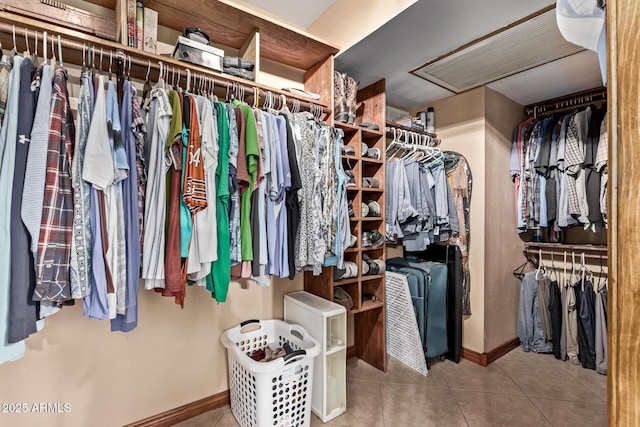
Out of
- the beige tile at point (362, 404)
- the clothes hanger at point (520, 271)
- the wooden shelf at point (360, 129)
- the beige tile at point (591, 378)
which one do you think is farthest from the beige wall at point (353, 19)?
the beige tile at point (591, 378)

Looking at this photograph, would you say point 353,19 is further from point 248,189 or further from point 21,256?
point 21,256

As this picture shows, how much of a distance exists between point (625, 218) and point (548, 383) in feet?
8.04

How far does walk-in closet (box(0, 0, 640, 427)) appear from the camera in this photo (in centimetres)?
98

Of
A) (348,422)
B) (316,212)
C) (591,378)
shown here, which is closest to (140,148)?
(316,212)

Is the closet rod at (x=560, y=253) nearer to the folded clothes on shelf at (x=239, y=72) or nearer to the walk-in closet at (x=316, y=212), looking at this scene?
the walk-in closet at (x=316, y=212)

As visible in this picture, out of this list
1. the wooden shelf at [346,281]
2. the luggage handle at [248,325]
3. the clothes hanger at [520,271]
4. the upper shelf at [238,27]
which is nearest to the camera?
the upper shelf at [238,27]

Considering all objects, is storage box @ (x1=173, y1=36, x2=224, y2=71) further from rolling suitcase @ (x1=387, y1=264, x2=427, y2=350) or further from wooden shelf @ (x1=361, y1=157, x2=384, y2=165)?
rolling suitcase @ (x1=387, y1=264, x2=427, y2=350)

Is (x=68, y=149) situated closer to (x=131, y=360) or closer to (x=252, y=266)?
(x=252, y=266)

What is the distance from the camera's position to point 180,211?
1216mm

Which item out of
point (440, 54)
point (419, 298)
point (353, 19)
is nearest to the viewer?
point (353, 19)

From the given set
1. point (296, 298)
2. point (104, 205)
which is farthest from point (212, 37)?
point (296, 298)

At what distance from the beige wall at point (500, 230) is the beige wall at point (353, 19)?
129 centimetres

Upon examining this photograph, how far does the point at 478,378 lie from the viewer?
2203mm

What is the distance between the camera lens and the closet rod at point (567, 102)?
7.82 ft
